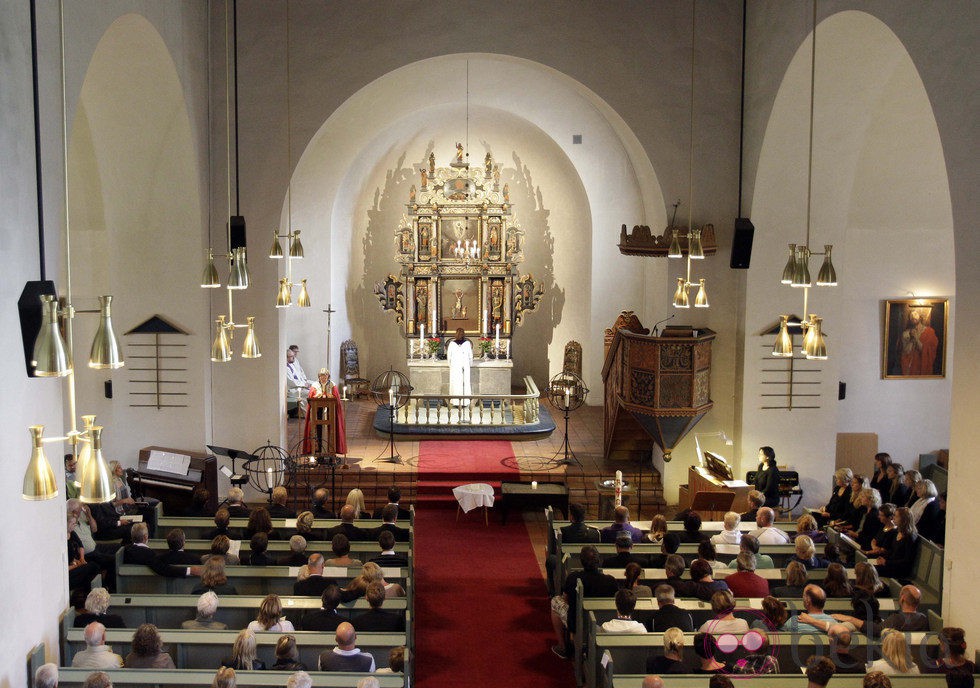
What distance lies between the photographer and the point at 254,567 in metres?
8.48

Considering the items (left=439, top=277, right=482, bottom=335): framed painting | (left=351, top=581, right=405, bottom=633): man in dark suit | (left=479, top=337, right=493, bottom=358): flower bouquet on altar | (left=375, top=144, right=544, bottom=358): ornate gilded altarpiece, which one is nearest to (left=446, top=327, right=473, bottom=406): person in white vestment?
(left=479, top=337, right=493, bottom=358): flower bouquet on altar

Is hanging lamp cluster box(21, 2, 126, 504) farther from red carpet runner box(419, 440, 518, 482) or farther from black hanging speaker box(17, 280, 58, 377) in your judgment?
red carpet runner box(419, 440, 518, 482)

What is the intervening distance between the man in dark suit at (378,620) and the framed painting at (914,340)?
10.4m

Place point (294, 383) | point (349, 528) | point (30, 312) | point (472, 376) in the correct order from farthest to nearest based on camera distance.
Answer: point (472, 376) < point (294, 383) < point (349, 528) < point (30, 312)

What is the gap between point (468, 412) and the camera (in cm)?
1670

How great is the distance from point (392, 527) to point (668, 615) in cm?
331

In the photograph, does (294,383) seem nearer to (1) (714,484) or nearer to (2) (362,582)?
(1) (714,484)

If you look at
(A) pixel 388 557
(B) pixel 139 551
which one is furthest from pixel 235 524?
(A) pixel 388 557

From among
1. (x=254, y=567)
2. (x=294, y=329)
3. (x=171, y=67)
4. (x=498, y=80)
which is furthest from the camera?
(x=294, y=329)

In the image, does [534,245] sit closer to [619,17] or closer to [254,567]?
[619,17]

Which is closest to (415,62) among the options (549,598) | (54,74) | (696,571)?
(54,74)

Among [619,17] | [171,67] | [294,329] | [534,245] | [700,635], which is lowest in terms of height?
[700,635]

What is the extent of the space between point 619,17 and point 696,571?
8.20 metres

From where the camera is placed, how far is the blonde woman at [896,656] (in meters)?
6.32
